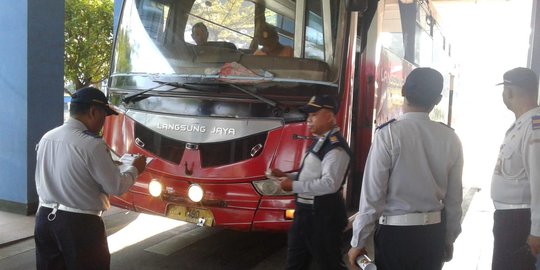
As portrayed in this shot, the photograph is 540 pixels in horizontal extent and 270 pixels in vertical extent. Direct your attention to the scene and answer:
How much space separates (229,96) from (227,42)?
674 mm

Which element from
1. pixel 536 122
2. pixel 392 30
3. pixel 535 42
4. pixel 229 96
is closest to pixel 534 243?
pixel 536 122

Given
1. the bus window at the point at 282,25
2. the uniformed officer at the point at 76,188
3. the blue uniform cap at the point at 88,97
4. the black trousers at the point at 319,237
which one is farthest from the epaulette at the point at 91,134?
the bus window at the point at 282,25

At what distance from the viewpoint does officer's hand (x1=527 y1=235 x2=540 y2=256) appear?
2.66 meters

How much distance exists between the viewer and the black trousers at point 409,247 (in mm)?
2500

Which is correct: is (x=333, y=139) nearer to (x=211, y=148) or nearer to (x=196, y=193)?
(x=211, y=148)

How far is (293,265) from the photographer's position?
350cm

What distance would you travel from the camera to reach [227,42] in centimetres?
466

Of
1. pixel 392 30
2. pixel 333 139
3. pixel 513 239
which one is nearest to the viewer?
pixel 513 239

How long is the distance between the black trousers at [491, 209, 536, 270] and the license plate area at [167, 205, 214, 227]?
2411mm

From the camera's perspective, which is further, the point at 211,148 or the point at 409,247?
the point at 211,148

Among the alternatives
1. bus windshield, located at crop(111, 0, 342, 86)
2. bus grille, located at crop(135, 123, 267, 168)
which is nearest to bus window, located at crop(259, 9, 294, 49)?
bus windshield, located at crop(111, 0, 342, 86)

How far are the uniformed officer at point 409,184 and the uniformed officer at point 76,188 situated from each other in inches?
60.8

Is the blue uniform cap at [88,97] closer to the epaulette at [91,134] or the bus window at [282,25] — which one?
the epaulette at [91,134]

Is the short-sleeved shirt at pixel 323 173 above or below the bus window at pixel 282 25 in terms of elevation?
below
